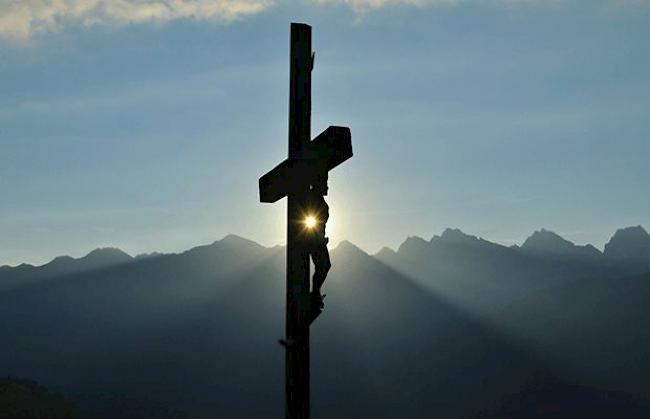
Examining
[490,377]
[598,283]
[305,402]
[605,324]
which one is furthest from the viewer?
[598,283]

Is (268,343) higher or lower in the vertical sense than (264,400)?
higher

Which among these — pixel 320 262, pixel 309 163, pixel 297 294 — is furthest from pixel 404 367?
pixel 320 262

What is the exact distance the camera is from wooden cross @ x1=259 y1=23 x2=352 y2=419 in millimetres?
5578

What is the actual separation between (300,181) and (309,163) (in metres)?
0.15

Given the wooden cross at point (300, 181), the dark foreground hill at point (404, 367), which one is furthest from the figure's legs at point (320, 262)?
the dark foreground hill at point (404, 367)

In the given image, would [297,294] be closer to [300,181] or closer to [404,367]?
[300,181]

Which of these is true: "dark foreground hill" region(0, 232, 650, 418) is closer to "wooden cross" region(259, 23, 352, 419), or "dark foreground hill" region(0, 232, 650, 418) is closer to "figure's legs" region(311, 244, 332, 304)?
"wooden cross" region(259, 23, 352, 419)

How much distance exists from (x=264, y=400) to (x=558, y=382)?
54373 millimetres

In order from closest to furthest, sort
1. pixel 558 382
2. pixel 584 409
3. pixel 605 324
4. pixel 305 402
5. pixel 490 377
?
pixel 305 402, pixel 584 409, pixel 558 382, pixel 490 377, pixel 605 324

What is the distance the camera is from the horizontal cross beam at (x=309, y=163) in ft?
17.8

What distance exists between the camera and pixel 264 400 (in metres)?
162

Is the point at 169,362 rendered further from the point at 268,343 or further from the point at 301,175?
the point at 301,175

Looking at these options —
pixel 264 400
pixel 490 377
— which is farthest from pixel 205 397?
pixel 490 377

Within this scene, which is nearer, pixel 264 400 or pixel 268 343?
pixel 264 400
